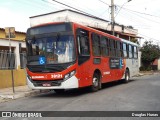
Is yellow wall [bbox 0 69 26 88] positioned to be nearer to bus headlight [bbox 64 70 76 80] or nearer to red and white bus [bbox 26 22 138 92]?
red and white bus [bbox 26 22 138 92]

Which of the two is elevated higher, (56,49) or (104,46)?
(104,46)

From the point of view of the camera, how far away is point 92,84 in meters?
14.6

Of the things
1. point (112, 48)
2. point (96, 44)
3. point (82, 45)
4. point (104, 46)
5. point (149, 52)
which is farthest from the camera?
point (149, 52)

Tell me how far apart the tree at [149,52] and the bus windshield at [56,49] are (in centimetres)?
3696

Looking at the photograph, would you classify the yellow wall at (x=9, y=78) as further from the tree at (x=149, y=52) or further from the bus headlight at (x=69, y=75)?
the tree at (x=149, y=52)

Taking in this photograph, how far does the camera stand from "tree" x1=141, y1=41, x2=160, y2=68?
4766cm

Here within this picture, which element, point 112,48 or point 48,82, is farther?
point 112,48

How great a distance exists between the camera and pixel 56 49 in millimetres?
12625

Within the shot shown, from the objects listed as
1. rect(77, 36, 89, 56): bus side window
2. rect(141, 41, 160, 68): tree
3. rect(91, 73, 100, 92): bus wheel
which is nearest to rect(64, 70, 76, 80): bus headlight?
rect(77, 36, 89, 56): bus side window

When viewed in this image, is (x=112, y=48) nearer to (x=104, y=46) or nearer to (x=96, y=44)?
(x=104, y=46)

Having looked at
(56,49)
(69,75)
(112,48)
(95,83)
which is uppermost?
(112,48)

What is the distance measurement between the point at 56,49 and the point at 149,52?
37.5m

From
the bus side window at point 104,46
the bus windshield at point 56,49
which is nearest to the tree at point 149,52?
the bus side window at point 104,46

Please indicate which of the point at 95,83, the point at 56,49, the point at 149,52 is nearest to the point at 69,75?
the point at 56,49
